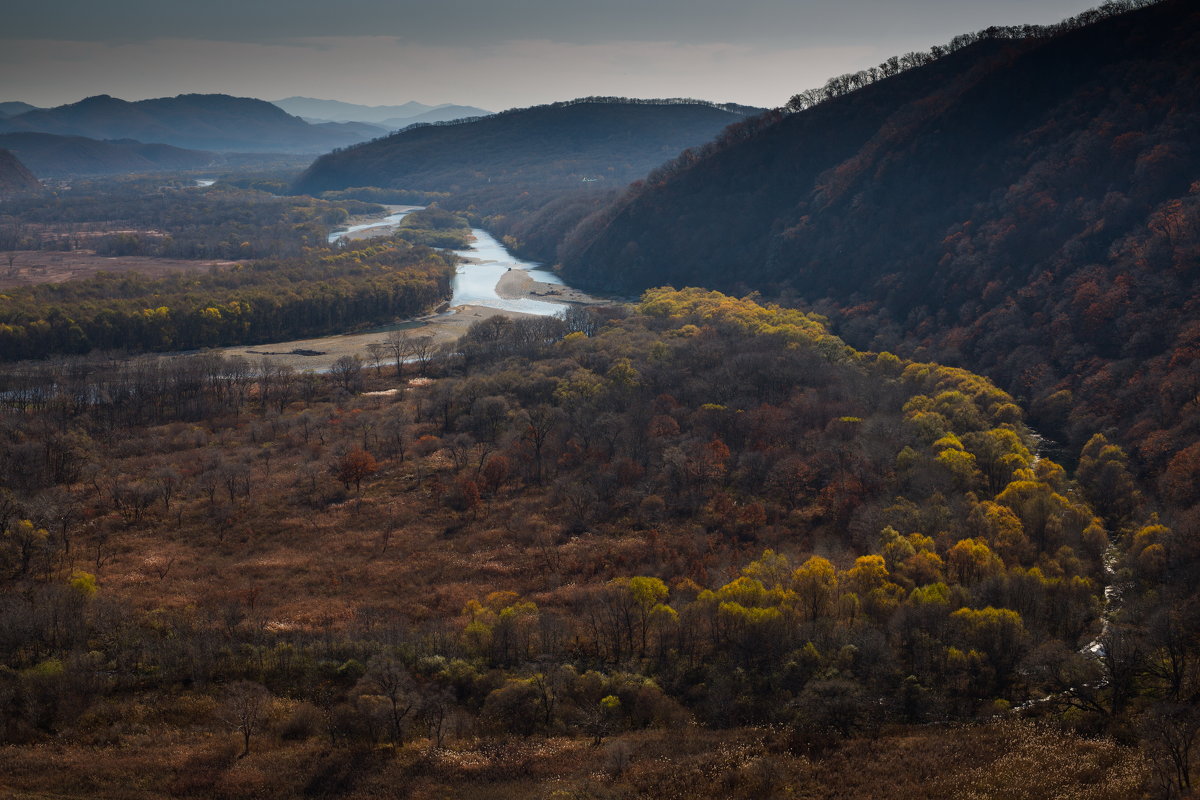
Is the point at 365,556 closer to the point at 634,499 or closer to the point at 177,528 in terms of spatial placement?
the point at 177,528

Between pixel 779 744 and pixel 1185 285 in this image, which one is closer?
pixel 779 744

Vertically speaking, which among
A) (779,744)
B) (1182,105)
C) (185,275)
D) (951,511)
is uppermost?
(1182,105)

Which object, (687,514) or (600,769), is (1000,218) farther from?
(600,769)

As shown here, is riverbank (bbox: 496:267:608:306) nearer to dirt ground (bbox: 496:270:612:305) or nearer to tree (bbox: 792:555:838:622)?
dirt ground (bbox: 496:270:612:305)

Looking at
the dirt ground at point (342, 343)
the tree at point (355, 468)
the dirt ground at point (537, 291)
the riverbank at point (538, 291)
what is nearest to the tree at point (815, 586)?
the tree at point (355, 468)

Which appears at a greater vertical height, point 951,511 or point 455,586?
point 951,511

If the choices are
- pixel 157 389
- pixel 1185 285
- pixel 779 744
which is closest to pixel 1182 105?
pixel 1185 285
